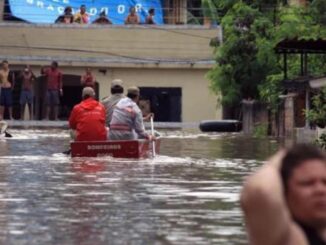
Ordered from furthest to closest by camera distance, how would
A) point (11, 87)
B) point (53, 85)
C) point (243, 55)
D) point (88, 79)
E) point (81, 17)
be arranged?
point (81, 17) → point (53, 85) → point (11, 87) → point (88, 79) → point (243, 55)

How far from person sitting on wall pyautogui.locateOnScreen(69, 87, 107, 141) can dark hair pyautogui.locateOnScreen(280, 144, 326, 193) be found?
16.0 meters

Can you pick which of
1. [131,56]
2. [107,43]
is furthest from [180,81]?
[107,43]

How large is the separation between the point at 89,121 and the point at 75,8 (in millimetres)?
30271

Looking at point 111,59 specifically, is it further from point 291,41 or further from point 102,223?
point 102,223

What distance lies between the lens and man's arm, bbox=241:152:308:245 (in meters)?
3.78

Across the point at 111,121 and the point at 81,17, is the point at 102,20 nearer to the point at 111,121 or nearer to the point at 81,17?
the point at 81,17

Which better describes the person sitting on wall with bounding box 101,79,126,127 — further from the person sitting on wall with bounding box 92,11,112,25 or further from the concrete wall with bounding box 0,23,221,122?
the person sitting on wall with bounding box 92,11,112,25

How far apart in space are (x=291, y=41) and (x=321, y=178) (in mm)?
22548

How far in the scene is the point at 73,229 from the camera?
9500 millimetres

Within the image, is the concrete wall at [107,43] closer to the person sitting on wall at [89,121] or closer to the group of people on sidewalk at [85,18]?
the group of people on sidewalk at [85,18]

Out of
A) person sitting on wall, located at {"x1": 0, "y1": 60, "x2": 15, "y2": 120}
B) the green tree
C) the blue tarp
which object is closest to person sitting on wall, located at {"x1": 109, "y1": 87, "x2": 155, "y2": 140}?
the green tree

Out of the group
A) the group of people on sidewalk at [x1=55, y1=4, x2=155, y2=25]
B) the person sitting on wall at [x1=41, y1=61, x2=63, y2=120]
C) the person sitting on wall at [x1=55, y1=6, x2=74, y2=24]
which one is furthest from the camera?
the group of people on sidewalk at [x1=55, y1=4, x2=155, y2=25]

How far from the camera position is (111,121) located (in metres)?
20.4

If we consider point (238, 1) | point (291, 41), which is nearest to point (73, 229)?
point (291, 41)
